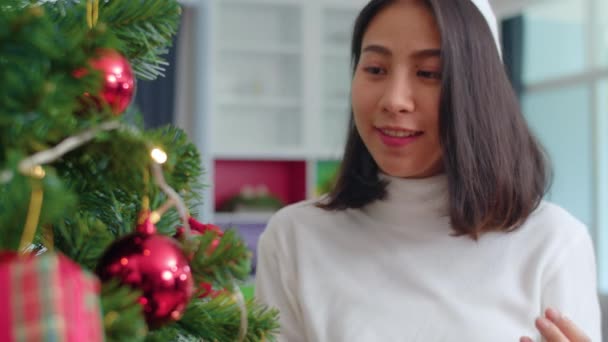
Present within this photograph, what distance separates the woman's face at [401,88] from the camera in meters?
1.23

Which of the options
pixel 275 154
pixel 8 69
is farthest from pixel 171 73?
pixel 8 69

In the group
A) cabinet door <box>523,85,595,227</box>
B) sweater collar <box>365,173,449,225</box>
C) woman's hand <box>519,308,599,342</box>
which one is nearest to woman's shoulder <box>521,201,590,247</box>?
sweater collar <box>365,173,449,225</box>

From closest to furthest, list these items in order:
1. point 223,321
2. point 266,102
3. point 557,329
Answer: point 223,321 < point 557,329 < point 266,102

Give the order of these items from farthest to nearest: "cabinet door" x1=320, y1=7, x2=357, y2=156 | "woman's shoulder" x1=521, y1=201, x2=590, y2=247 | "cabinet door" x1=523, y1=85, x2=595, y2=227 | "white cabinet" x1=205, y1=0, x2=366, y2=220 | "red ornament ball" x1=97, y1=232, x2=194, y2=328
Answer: "cabinet door" x1=320, y1=7, x2=357, y2=156 → "white cabinet" x1=205, y1=0, x2=366, y2=220 → "cabinet door" x1=523, y1=85, x2=595, y2=227 → "woman's shoulder" x1=521, y1=201, x2=590, y2=247 → "red ornament ball" x1=97, y1=232, x2=194, y2=328

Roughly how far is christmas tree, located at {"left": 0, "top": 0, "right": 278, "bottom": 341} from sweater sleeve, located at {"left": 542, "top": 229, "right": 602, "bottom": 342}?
0.81 m

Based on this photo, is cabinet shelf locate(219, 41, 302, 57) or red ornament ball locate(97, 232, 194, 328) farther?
cabinet shelf locate(219, 41, 302, 57)

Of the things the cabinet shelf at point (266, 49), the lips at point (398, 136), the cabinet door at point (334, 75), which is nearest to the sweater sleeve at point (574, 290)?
the lips at point (398, 136)

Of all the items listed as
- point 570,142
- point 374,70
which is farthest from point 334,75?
point 374,70

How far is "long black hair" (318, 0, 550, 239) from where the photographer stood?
1.26 metres

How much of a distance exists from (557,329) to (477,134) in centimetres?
39

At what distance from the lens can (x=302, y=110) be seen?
546cm

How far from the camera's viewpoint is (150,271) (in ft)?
1.63

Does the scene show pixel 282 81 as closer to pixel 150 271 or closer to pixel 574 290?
pixel 574 290

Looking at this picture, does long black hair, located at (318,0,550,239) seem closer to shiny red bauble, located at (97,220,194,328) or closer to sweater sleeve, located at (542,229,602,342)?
sweater sleeve, located at (542,229,602,342)
